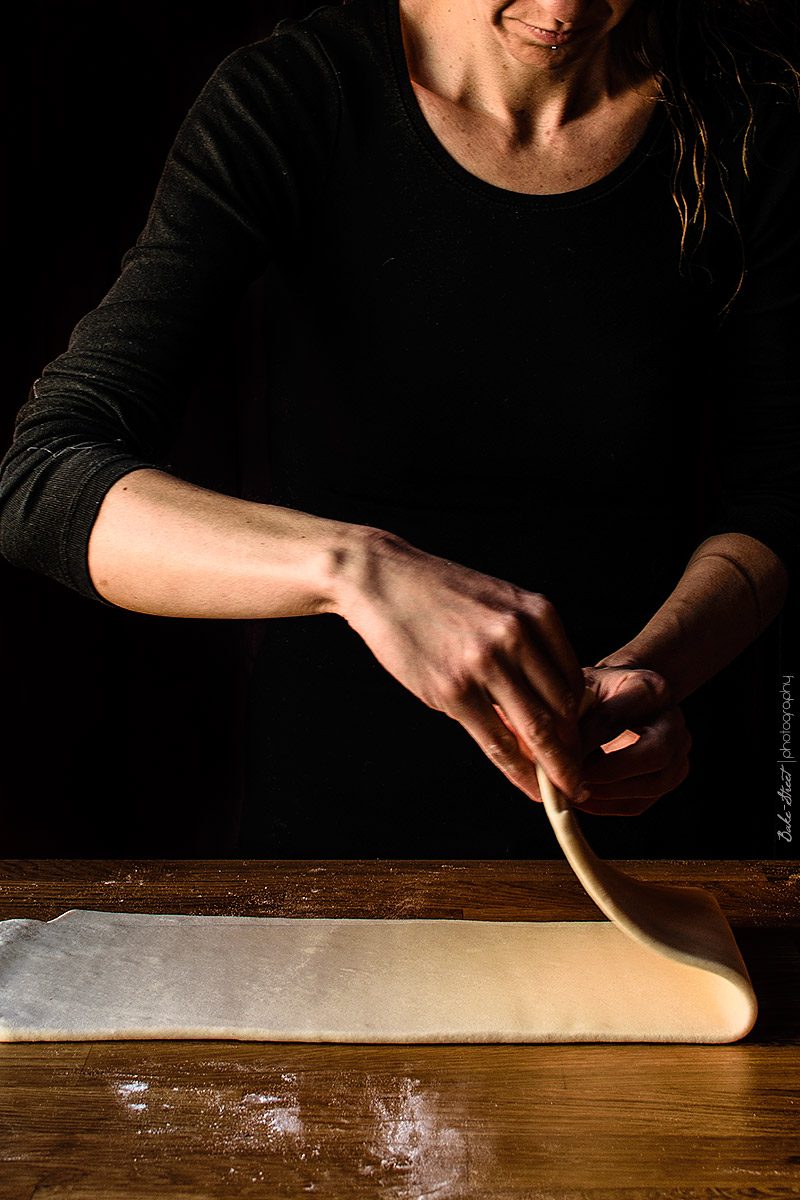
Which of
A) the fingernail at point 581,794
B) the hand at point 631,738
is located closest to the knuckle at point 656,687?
the hand at point 631,738

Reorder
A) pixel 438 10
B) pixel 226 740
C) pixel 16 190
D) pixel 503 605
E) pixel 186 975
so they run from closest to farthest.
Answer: pixel 503 605
pixel 186 975
pixel 438 10
pixel 16 190
pixel 226 740

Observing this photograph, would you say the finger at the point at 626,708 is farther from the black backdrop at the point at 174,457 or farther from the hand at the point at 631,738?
the black backdrop at the point at 174,457

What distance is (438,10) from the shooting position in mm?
1080

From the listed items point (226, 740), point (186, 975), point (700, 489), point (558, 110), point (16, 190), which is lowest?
point (226, 740)

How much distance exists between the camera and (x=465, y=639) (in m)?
0.72

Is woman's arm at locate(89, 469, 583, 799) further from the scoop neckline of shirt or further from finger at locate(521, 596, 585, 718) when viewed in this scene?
the scoop neckline of shirt

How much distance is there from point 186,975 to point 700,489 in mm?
1349

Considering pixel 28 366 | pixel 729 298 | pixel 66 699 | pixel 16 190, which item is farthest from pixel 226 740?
pixel 729 298

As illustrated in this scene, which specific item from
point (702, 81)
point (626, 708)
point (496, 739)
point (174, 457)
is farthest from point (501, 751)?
point (174, 457)

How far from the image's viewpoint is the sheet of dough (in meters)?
0.78

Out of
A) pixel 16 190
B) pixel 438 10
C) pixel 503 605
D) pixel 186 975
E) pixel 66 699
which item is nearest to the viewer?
pixel 503 605

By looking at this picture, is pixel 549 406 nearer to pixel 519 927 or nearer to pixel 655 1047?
pixel 519 927

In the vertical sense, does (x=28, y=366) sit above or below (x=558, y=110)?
below

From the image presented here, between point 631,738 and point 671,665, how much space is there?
105 millimetres
